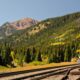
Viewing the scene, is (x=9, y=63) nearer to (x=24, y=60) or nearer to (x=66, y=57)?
(x=24, y=60)

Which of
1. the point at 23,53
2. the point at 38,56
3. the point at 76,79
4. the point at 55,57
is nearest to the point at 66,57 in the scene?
the point at 55,57

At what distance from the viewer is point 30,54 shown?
160m

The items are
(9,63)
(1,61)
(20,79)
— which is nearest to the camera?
(20,79)

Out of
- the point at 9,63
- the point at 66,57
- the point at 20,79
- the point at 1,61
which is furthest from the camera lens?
the point at 66,57

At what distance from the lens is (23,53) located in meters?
160

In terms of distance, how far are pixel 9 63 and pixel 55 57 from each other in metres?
31.3

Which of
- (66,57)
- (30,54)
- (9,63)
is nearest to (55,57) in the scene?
(66,57)

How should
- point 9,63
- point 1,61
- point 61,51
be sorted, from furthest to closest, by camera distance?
1. point 61,51
2. point 9,63
3. point 1,61

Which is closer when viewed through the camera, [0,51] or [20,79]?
[20,79]

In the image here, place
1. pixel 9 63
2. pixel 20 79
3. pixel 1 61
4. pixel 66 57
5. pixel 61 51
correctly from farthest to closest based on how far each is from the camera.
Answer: pixel 61 51
pixel 66 57
pixel 9 63
pixel 1 61
pixel 20 79

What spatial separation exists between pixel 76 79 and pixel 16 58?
161 meters

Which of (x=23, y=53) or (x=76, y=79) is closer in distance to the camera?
(x=76, y=79)

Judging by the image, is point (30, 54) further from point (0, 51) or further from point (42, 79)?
point (42, 79)

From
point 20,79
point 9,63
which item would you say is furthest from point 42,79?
point 9,63
